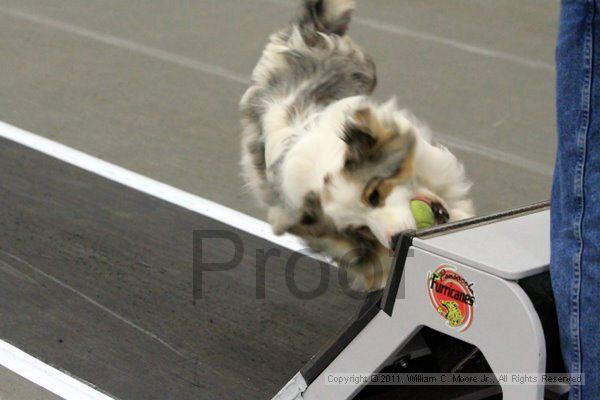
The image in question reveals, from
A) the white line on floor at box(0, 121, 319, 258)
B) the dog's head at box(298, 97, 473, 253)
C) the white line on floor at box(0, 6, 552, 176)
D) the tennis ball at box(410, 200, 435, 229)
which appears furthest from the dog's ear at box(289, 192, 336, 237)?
the white line on floor at box(0, 6, 552, 176)

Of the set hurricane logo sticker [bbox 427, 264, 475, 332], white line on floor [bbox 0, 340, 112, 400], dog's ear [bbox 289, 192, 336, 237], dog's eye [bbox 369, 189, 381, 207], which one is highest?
hurricane logo sticker [bbox 427, 264, 475, 332]

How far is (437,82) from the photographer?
7.63 m

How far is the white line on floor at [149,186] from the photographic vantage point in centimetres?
531

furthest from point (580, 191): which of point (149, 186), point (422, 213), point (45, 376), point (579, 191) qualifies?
point (149, 186)

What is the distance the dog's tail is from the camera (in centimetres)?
497

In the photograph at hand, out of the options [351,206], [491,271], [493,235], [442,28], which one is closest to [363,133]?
[351,206]

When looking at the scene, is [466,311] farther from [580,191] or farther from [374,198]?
[374,198]

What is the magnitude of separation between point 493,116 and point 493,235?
4.30 metres

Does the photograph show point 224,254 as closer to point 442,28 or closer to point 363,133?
point 363,133

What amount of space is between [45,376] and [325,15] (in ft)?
7.41

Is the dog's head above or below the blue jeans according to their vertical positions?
below

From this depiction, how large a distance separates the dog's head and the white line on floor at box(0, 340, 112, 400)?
1.11 meters

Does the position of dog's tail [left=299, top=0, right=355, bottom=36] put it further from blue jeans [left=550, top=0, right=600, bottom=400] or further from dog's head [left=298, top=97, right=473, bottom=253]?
blue jeans [left=550, top=0, right=600, bottom=400]

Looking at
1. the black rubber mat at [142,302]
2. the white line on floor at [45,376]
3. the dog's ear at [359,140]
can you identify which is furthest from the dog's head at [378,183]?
the white line on floor at [45,376]
